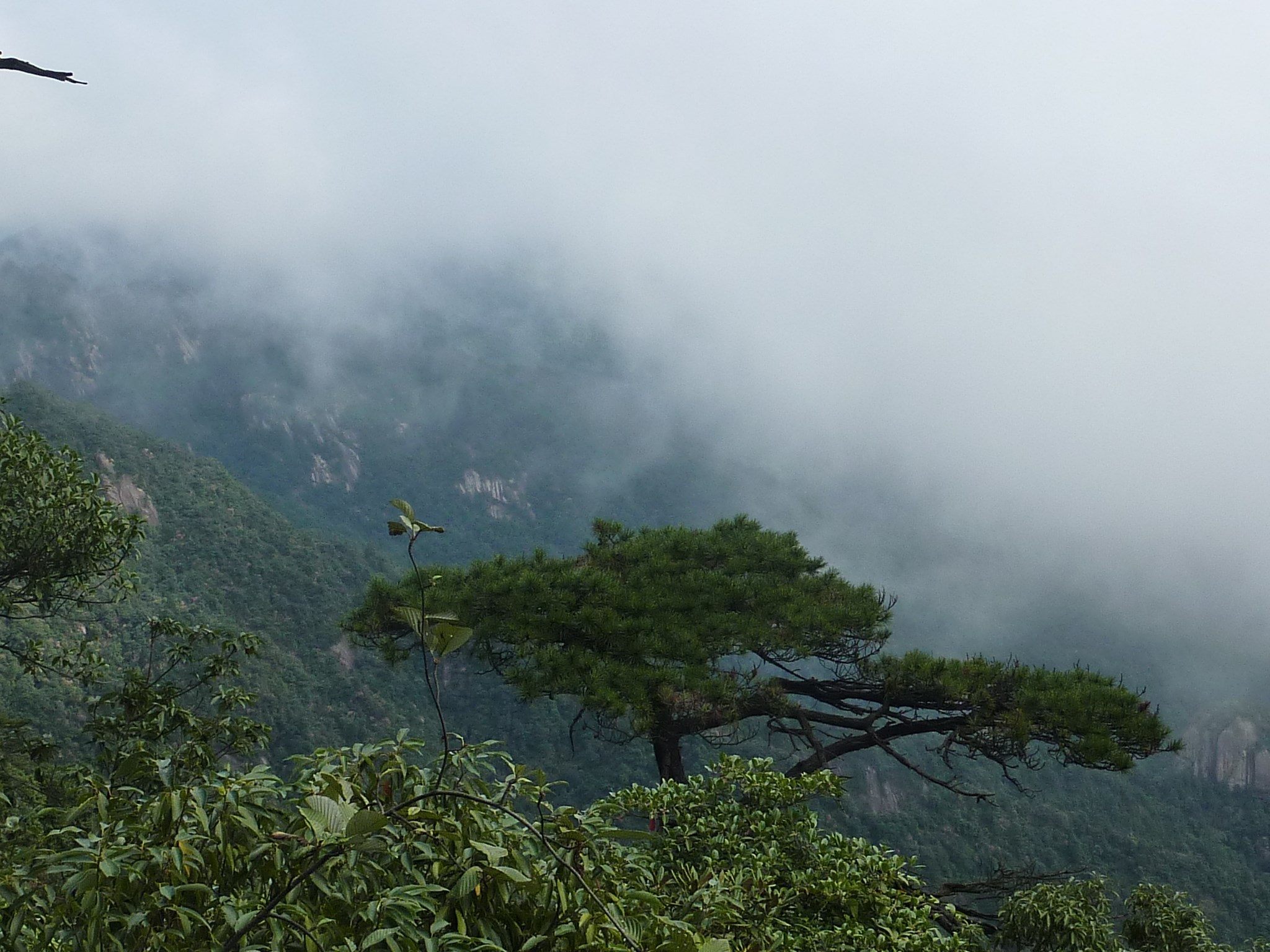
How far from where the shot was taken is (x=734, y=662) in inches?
374

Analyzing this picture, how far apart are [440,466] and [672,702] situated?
213 feet

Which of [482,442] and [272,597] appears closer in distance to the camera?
[272,597]

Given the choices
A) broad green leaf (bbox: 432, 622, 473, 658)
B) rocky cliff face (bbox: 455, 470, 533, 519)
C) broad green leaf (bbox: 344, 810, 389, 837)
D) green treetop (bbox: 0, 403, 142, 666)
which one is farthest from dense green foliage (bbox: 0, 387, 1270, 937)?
rocky cliff face (bbox: 455, 470, 533, 519)

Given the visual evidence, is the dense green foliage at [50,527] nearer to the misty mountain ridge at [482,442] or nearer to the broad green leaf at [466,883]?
the broad green leaf at [466,883]

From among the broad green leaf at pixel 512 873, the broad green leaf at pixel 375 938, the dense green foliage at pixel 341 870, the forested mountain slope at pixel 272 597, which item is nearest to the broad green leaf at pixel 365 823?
the dense green foliage at pixel 341 870

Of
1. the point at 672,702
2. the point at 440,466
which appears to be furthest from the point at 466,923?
the point at 440,466

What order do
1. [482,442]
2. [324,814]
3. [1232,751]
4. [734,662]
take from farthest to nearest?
1. [482,442]
2. [1232,751]
3. [734,662]
4. [324,814]

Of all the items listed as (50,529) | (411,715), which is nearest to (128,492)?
(411,715)

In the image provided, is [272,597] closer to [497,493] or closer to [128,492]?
[128,492]

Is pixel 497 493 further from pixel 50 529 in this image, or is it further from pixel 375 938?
pixel 375 938

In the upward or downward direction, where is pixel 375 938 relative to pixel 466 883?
downward

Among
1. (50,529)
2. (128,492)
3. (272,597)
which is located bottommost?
(50,529)

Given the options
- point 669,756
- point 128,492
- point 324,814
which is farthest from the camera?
point 128,492

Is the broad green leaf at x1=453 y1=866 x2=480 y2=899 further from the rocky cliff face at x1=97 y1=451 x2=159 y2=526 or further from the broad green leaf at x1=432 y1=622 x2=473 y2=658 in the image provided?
the rocky cliff face at x1=97 y1=451 x2=159 y2=526
